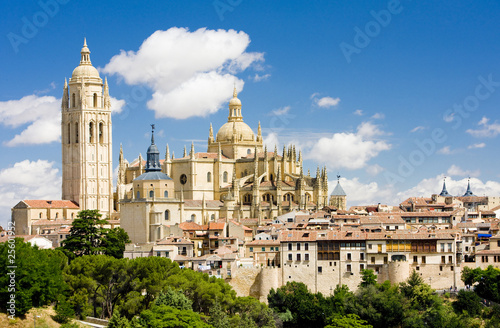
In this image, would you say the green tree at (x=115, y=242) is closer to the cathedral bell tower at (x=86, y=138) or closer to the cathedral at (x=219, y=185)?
the cathedral at (x=219, y=185)

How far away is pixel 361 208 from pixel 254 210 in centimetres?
1363

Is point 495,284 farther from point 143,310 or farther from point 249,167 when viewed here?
point 249,167

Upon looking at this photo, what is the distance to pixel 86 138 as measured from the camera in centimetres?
11956

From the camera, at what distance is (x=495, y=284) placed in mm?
69375

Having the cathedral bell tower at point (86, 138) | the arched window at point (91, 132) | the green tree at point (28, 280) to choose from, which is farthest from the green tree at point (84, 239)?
the arched window at point (91, 132)

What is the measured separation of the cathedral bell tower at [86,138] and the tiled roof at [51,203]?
47.4 inches

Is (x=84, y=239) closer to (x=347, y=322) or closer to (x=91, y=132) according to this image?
(x=347, y=322)

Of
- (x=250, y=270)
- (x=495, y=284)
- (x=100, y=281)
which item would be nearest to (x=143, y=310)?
(x=100, y=281)

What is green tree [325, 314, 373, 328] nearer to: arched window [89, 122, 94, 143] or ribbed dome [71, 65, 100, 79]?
arched window [89, 122, 94, 143]

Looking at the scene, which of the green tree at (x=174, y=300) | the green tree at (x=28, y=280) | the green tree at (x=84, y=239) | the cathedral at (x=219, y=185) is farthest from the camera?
the cathedral at (x=219, y=185)

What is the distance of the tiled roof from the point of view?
4434 inches

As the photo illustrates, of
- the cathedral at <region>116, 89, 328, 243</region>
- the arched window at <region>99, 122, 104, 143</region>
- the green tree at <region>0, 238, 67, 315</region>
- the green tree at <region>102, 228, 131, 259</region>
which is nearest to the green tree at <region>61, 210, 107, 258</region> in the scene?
the green tree at <region>102, 228, 131, 259</region>

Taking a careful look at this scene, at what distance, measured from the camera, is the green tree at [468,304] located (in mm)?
67875

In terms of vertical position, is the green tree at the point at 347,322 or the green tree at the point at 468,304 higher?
the green tree at the point at 468,304
